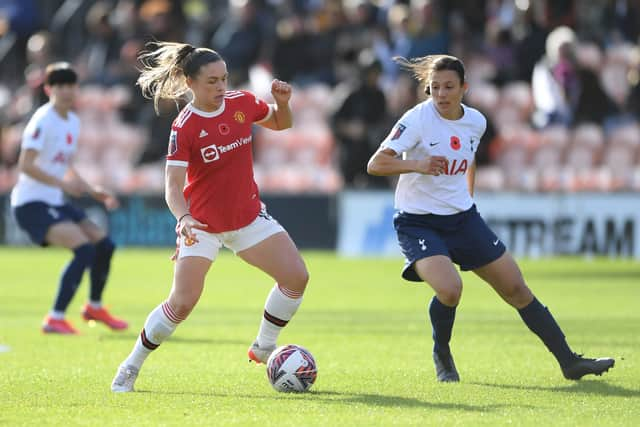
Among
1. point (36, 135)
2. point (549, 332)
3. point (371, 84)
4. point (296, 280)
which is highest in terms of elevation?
point (36, 135)

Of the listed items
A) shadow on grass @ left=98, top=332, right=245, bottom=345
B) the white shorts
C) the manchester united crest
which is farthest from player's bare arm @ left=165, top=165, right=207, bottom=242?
shadow on grass @ left=98, top=332, right=245, bottom=345

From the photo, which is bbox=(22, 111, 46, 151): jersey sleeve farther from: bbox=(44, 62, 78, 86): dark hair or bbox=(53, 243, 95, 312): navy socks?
bbox=(53, 243, 95, 312): navy socks

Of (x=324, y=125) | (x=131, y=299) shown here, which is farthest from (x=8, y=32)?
(x=131, y=299)

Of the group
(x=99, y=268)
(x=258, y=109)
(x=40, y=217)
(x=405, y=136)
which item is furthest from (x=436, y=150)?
(x=40, y=217)

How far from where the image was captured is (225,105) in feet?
27.7

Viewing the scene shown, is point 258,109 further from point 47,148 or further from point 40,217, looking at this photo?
point 40,217

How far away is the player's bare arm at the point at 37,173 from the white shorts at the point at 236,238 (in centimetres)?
355

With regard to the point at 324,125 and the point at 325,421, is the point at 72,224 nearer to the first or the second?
the point at 325,421

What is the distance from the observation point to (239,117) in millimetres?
8469

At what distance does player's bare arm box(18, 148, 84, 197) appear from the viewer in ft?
38.7

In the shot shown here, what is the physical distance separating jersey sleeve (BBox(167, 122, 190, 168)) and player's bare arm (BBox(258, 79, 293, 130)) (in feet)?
2.37

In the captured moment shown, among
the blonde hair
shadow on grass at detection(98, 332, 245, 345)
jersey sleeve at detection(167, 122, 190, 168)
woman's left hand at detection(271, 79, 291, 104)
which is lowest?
shadow on grass at detection(98, 332, 245, 345)

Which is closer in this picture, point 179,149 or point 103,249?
point 179,149

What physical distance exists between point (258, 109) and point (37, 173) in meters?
3.84
